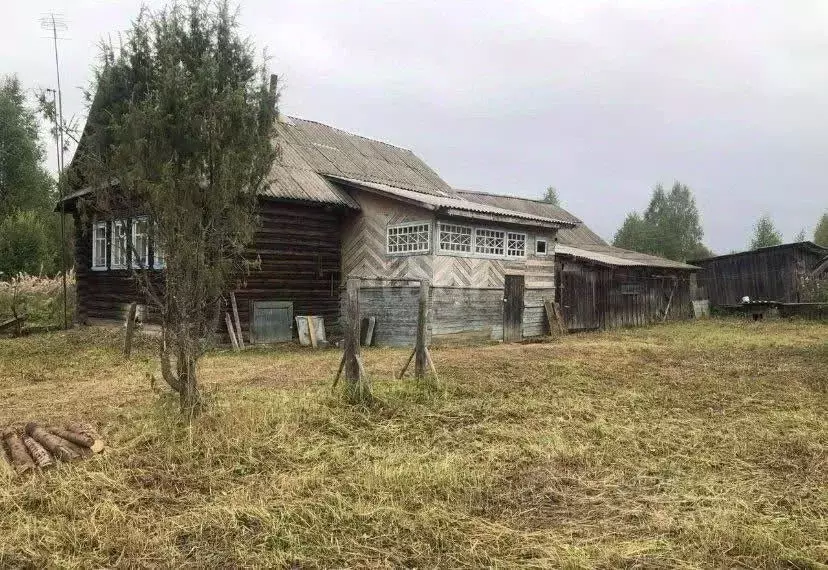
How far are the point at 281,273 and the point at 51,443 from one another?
36.9ft

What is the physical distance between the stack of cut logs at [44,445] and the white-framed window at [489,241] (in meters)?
12.1

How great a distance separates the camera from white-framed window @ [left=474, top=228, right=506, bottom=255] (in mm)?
17078

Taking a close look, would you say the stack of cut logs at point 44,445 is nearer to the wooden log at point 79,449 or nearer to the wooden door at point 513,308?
the wooden log at point 79,449

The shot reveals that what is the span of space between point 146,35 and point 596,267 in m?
18.2

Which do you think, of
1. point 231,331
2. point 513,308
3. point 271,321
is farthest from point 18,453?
point 513,308

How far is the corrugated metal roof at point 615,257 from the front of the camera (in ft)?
75.9

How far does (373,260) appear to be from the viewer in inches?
688

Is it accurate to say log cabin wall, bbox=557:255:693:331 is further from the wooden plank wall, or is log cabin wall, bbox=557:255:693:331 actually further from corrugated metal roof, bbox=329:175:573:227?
corrugated metal roof, bbox=329:175:573:227

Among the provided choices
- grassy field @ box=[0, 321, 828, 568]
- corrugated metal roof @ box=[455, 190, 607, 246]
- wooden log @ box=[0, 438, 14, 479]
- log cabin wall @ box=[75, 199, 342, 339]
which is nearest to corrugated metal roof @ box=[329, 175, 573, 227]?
log cabin wall @ box=[75, 199, 342, 339]

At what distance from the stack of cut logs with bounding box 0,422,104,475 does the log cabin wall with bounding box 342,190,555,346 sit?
978cm

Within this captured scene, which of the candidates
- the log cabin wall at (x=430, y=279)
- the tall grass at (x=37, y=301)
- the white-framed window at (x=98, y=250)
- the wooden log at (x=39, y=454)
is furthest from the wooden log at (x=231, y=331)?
the wooden log at (x=39, y=454)

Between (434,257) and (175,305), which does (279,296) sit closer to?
(434,257)

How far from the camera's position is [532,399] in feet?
28.2

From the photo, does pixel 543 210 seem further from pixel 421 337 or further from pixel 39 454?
pixel 39 454
